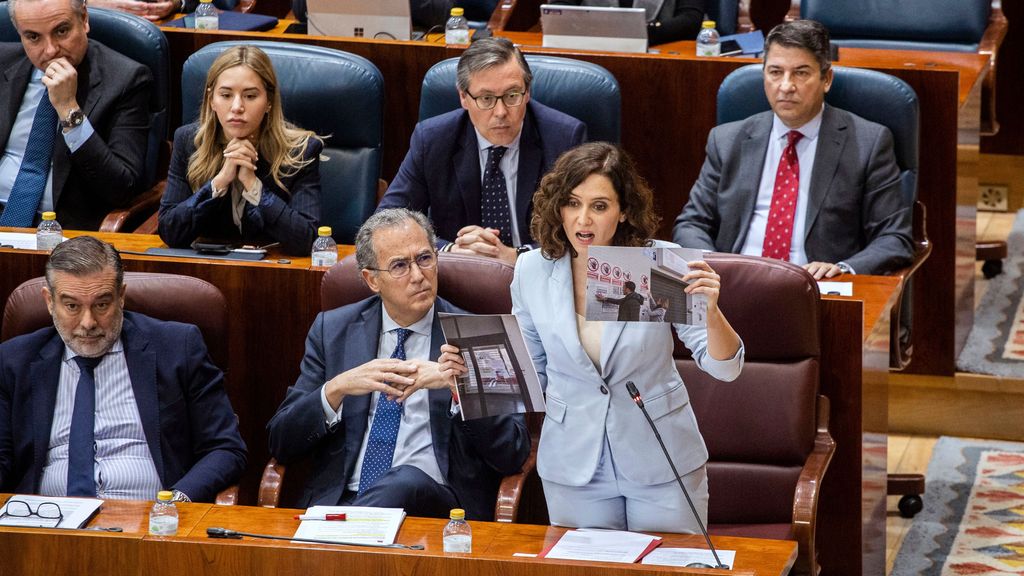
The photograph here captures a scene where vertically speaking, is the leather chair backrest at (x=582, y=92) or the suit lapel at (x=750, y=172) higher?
the leather chair backrest at (x=582, y=92)

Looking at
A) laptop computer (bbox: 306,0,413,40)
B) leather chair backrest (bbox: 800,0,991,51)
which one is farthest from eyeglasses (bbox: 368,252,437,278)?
leather chair backrest (bbox: 800,0,991,51)

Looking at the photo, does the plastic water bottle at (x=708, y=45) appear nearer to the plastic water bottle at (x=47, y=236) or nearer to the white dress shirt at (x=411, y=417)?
the white dress shirt at (x=411, y=417)

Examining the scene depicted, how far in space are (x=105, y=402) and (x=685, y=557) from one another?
1188 mm

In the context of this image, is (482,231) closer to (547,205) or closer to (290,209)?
(290,209)

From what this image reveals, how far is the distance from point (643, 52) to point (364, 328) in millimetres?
1513

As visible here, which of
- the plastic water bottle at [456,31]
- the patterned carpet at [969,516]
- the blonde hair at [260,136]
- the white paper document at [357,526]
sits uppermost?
the plastic water bottle at [456,31]

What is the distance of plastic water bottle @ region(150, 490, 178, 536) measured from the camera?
2.27 metres

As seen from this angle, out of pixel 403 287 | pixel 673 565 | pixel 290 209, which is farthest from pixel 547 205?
pixel 290 209

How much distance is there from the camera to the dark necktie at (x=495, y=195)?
136 inches

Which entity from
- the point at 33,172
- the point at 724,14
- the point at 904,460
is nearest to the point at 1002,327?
the point at 904,460

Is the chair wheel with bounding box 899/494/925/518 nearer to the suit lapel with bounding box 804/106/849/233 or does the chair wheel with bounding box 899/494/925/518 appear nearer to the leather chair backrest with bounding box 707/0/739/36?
the suit lapel with bounding box 804/106/849/233

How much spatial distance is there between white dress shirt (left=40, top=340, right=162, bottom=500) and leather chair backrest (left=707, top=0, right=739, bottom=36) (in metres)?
2.61

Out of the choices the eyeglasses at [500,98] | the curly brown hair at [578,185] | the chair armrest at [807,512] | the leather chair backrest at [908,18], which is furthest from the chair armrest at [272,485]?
the leather chair backrest at [908,18]

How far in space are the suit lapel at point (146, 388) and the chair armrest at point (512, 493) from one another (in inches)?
25.4
